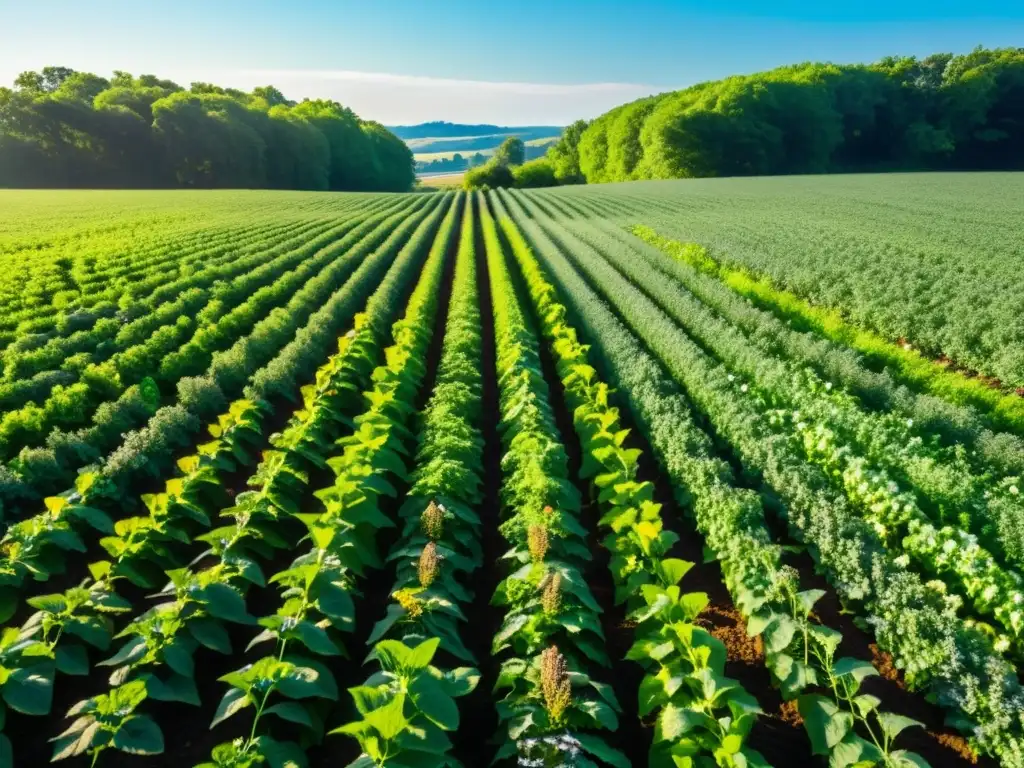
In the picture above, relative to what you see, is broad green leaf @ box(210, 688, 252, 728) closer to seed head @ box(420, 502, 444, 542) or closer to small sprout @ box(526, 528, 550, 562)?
seed head @ box(420, 502, 444, 542)

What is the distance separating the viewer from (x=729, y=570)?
21.0 feet

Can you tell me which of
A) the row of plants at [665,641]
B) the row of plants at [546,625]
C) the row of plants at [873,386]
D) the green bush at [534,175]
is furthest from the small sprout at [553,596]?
the green bush at [534,175]

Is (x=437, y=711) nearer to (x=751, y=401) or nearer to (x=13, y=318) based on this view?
(x=751, y=401)

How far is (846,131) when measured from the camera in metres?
86.2

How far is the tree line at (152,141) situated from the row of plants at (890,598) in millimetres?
83705

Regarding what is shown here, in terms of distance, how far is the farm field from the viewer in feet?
15.0

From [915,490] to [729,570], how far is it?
10.0ft

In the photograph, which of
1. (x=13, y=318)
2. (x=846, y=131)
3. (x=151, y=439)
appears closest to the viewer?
(x=151, y=439)

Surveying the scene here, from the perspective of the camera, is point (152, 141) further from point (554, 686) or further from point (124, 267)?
point (554, 686)

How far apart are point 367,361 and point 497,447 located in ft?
12.3

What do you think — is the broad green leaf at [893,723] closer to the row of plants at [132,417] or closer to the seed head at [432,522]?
the seed head at [432,522]

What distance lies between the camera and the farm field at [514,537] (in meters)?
4.56

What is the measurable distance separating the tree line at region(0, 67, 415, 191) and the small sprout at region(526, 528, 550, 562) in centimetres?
8503

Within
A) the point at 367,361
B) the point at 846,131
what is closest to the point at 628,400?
the point at 367,361
